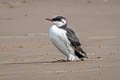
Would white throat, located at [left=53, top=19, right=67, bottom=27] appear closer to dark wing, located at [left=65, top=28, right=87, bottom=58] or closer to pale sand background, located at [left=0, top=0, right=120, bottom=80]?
dark wing, located at [left=65, top=28, right=87, bottom=58]

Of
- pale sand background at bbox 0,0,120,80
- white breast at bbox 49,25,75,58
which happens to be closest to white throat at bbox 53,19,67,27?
white breast at bbox 49,25,75,58

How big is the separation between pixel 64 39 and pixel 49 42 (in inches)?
156

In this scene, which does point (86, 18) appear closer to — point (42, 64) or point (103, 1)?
point (103, 1)

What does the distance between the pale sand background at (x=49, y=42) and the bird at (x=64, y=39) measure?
0.34m

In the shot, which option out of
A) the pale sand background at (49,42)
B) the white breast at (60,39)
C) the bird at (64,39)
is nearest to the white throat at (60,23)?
the bird at (64,39)

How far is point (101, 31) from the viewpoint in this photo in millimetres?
20500

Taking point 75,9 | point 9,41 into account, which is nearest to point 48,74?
point 9,41

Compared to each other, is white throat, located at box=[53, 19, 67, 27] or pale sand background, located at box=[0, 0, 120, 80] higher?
white throat, located at box=[53, 19, 67, 27]

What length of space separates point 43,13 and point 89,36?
676 centimetres

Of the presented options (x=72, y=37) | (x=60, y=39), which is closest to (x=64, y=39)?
(x=60, y=39)

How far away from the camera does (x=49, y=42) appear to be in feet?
57.3

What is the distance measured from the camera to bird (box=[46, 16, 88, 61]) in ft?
44.0

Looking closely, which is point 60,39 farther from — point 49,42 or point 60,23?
point 49,42

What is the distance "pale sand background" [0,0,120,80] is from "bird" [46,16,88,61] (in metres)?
0.34
